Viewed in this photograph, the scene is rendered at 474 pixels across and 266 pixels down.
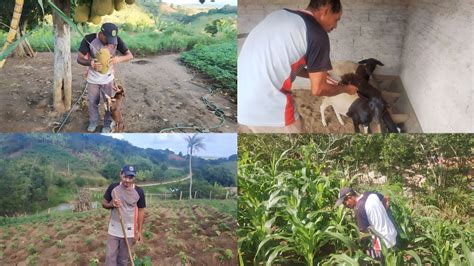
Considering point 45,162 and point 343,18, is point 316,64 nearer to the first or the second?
point 343,18

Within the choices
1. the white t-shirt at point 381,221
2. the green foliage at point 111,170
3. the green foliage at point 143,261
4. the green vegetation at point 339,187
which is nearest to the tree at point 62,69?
the green foliage at point 111,170

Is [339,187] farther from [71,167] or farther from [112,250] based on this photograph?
[71,167]

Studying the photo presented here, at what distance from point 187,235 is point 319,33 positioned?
1769 millimetres

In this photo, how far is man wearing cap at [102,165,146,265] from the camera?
5.18m

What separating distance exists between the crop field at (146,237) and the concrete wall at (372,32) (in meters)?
1.44

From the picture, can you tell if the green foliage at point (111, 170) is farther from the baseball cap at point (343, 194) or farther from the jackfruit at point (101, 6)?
the baseball cap at point (343, 194)

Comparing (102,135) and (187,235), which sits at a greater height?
(102,135)

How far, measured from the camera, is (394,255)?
5.06 m

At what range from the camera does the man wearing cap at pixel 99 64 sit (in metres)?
5.18

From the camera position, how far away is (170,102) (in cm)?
528

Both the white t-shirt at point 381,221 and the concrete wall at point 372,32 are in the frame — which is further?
the concrete wall at point 372,32

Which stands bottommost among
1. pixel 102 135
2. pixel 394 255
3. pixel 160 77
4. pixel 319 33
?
pixel 394 255

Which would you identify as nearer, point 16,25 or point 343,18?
point 16,25

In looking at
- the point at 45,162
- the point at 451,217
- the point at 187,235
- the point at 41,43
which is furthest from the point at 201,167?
the point at 451,217
